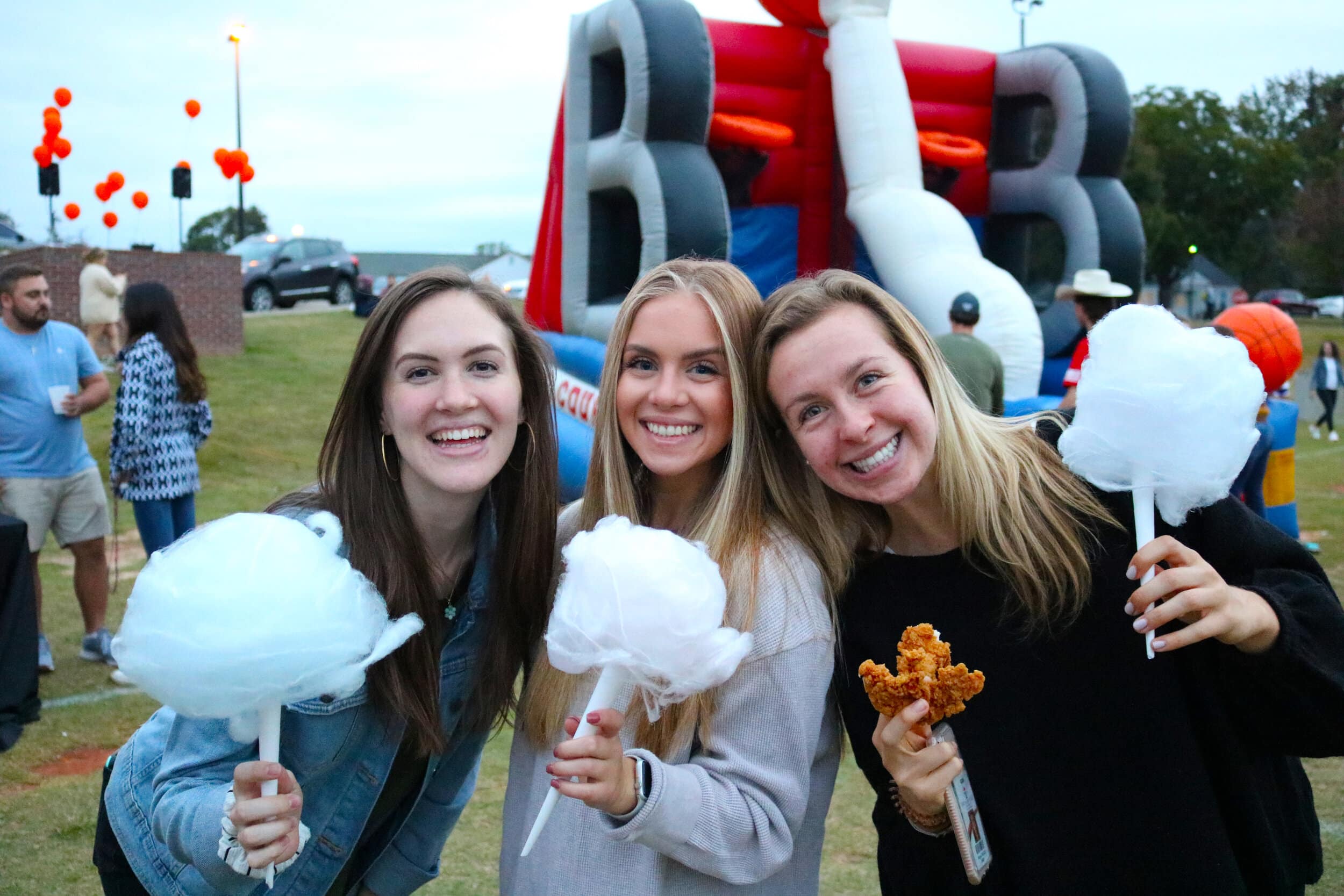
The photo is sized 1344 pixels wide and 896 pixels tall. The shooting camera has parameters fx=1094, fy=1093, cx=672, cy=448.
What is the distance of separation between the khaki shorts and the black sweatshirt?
15.4 ft

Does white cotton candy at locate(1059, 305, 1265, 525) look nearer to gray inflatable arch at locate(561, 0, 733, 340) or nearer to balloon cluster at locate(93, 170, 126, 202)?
gray inflatable arch at locate(561, 0, 733, 340)

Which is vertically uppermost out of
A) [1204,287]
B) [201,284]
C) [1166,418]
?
→ [1166,418]

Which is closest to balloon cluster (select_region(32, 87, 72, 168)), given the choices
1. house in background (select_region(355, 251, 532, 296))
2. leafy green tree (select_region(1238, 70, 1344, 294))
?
house in background (select_region(355, 251, 532, 296))

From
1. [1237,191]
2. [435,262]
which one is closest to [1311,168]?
[1237,191]

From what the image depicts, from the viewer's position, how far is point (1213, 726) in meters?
1.71

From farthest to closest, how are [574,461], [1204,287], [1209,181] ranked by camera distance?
1. [1204,287]
2. [1209,181]
3. [574,461]

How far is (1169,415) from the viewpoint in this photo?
1755 mm

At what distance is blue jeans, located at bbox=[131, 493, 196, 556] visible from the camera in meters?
5.32

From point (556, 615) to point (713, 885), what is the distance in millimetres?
502

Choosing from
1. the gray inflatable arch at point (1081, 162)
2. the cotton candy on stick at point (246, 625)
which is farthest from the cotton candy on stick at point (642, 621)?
the gray inflatable arch at point (1081, 162)

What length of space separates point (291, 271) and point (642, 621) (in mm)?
22970

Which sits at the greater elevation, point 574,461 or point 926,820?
point 926,820

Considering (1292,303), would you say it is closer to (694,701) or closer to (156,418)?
(156,418)

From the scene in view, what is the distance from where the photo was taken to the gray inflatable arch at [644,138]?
7.66m
